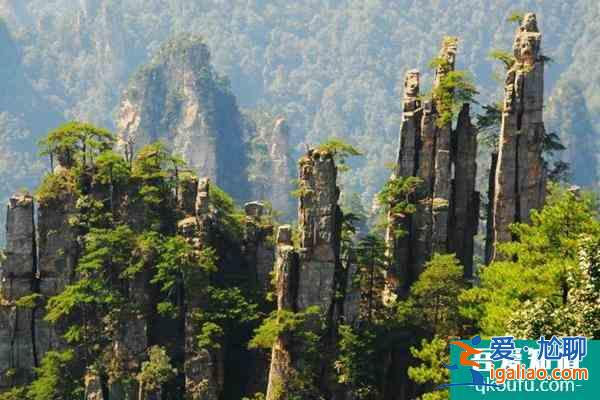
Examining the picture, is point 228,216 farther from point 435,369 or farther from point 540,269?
point 540,269

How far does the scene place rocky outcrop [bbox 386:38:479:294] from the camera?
47594 mm

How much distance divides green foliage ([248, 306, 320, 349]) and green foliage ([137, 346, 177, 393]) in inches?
150

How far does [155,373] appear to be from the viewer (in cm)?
4638

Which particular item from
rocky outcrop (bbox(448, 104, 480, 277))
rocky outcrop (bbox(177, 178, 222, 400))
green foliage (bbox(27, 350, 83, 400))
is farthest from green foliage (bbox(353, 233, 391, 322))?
green foliage (bbox(27, 350, 83, 400))

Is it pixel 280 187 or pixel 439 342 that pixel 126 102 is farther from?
Result: pixel 439 342

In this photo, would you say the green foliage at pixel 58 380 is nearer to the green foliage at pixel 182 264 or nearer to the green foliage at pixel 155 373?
the green foliage at pixel 155 373

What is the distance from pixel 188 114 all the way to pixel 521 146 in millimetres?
A: 110215

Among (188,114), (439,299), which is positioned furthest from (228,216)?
(188,114)

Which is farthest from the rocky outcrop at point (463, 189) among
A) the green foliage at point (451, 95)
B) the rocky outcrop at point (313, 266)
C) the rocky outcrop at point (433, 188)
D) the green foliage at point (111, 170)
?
the green foliage at point (111, 170)

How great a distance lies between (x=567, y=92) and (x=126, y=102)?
3038 inches

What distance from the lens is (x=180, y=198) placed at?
165 feet

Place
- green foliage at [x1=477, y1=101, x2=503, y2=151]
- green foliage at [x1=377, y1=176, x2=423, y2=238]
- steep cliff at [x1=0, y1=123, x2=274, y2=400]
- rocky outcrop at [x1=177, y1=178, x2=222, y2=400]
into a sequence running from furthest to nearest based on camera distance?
green foliage at [x1=477, y1=101, x2=503, y2=151] → green foliage at [x1=377, y1=176, x2=423, y2=238] → steep cliff at [x1=0, y1=123, x2=274, y2=400] → rocky outcrop at [x1=177, y1=178, x2=222, y2=400]

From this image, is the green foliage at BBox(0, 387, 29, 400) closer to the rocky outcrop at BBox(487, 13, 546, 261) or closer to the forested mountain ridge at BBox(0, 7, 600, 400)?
the forested mountain ridge at BBox(0, 7, 600, 400)

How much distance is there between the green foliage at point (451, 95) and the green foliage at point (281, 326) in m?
9.33
